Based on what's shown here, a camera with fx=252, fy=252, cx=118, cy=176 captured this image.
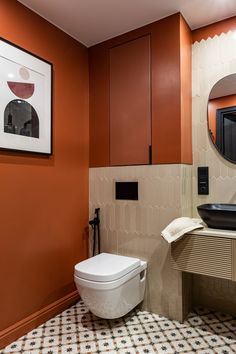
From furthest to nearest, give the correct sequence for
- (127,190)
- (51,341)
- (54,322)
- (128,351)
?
(127,190) → (54,322) → (51,341) → (128,351)

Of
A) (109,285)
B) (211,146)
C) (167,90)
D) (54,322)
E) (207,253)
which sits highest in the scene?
(167,90)

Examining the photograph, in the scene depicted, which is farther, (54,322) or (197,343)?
(54,322)

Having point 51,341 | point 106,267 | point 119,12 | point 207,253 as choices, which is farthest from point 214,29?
point 51,341

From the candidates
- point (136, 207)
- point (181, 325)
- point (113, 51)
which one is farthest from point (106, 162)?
point (181, 325)

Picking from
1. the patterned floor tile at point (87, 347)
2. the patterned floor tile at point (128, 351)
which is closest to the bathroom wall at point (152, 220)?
the patterned floor tile at point (128, 351)

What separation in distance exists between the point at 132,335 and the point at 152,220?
85 centimetres

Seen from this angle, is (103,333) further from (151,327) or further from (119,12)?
(119,12)

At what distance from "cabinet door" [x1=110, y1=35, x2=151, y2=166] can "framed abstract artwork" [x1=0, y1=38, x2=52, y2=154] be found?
0.60 metres

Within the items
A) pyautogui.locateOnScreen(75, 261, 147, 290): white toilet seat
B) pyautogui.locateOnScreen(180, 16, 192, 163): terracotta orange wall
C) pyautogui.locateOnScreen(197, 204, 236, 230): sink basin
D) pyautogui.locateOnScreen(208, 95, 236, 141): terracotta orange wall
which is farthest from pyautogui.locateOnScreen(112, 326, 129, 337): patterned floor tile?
pyautogui.locateOnScreen(208, 95, 236, 141): terracotta orange wall

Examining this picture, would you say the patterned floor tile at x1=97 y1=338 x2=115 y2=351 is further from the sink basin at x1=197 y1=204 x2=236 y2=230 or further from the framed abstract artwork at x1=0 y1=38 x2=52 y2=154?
the framed abstract artwork at x1=0 y1=38 x2=52 y2=154

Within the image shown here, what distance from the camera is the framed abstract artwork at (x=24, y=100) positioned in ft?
5.66

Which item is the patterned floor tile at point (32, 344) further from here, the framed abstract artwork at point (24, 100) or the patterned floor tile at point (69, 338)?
the framed abstract artwork at point (24, 100)

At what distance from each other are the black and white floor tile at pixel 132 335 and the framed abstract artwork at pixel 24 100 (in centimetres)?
135

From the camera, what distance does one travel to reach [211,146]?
2.13 metres
